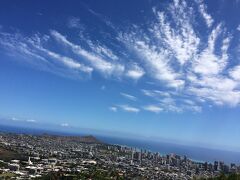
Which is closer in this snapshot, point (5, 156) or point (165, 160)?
point (5, 156)

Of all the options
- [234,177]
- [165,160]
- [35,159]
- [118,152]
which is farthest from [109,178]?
[118,152]

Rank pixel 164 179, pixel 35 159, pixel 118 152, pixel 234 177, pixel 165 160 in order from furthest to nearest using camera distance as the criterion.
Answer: pixel 118 152 < pixel 165 160 < pixel 35 159 < pixel 164 179 < pixel 234 177

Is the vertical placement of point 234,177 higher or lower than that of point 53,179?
higher

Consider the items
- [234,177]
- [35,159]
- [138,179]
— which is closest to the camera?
[234,177]

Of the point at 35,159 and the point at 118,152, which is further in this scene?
the point at 118,152

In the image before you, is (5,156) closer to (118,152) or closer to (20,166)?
(20,166)

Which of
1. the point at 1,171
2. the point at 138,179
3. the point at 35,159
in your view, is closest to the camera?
the point at 1,171

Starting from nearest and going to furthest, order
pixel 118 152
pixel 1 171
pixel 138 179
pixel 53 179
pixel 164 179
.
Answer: pixel 53 179
pixel 1 171
pixel 138 179
pixel 164 179
pixel 118 152

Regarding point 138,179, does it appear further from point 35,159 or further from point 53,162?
point 35,159

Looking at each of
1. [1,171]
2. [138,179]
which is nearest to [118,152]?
[138,179]
